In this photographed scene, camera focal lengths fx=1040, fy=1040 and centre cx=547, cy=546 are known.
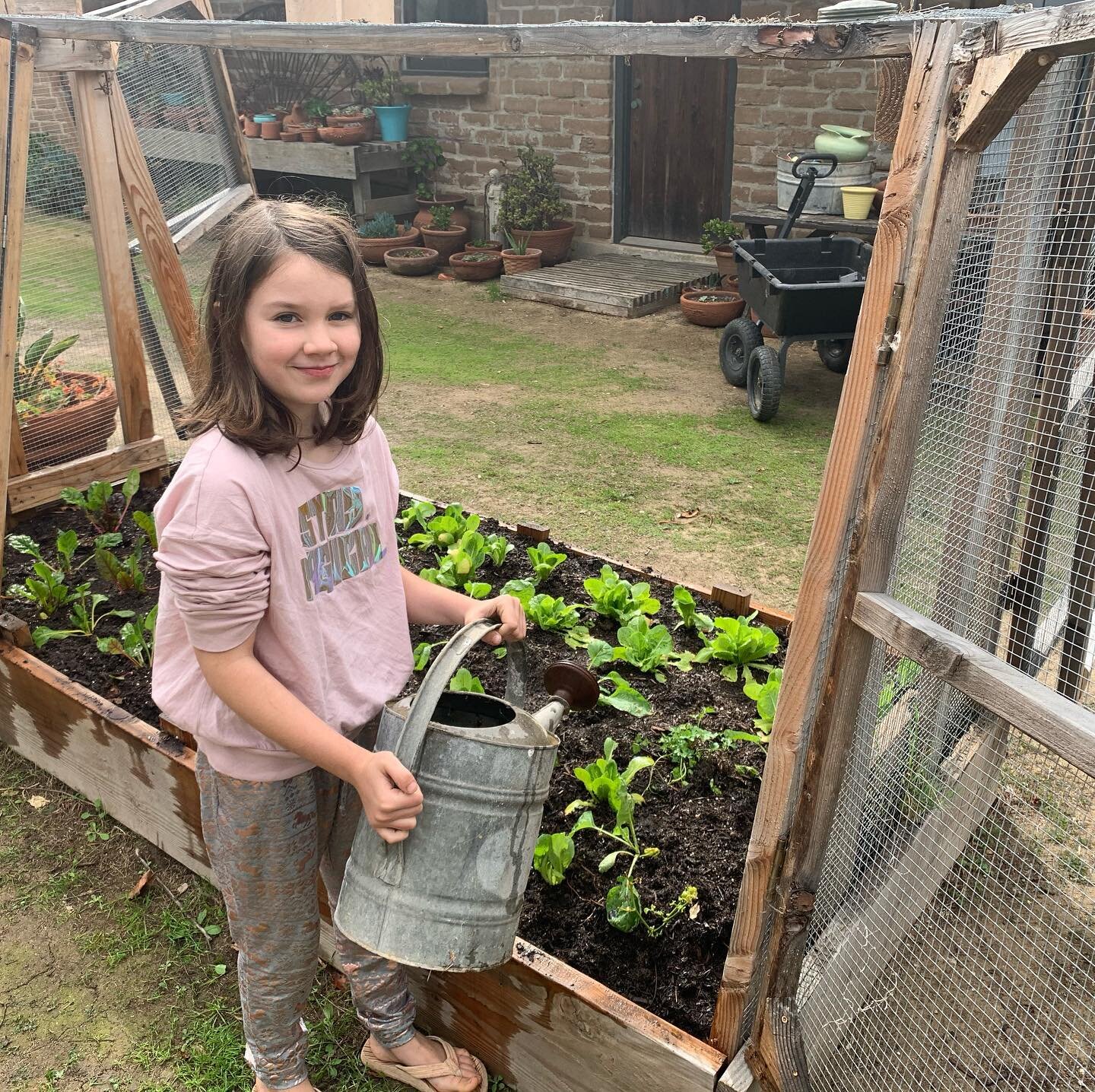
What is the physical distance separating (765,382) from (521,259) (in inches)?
139

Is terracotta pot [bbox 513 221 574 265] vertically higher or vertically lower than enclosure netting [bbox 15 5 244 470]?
lower

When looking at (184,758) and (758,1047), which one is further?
(184,758)

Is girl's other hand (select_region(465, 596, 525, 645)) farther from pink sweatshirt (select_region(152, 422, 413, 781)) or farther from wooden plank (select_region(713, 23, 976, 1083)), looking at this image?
wooden plank (select_region(713, 23, 976, 1083))

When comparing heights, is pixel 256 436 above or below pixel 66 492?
above

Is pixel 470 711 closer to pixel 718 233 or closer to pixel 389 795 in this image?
pixel 389 795

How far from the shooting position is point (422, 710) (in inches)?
56.3

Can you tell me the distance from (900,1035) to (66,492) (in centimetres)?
308

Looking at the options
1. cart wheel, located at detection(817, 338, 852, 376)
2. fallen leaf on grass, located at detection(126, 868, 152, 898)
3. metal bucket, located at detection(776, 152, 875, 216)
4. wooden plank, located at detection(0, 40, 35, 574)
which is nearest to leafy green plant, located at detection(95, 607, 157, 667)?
wooden plank, located at detection(0, 40, 35, 574)

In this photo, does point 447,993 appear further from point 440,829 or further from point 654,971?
point 440,829

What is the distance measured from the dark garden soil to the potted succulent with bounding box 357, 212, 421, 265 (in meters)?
6.18

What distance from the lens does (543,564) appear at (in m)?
3.18

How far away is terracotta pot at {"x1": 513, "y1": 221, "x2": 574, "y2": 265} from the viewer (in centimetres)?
847

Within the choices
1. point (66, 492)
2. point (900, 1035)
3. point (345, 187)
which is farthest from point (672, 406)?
point (345, 187)

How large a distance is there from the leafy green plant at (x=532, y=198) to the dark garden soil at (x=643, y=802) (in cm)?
577
